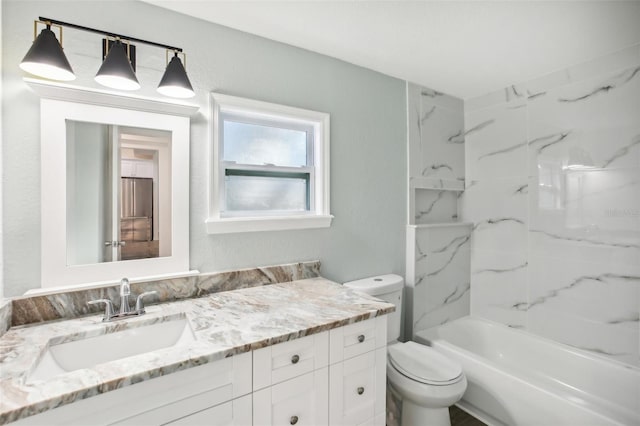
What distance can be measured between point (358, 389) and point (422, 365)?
653 millimetres

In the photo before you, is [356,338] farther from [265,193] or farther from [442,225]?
[442,225]

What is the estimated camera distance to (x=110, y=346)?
1.27 meters

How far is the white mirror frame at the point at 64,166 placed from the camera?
1.35 m

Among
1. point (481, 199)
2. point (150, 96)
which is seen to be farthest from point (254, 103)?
point (481, 199)

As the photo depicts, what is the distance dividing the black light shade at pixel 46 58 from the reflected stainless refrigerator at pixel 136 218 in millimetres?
494

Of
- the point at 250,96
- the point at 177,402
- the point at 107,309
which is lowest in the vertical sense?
the point at 177,402

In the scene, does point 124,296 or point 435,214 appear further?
point 435,214

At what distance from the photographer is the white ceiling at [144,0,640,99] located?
1.60m

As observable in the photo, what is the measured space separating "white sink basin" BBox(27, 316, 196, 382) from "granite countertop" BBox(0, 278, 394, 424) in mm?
27

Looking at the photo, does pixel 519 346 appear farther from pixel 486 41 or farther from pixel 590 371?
pixel 486 41

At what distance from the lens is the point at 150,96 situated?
156 centimetres

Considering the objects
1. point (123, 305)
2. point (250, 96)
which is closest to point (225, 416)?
point (123, 305)

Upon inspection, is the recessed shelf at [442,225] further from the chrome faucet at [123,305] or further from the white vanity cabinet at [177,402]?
the chrome faucet at [123,305]

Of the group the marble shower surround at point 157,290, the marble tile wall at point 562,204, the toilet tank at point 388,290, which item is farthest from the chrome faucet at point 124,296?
the marble tile wall at point 562,204
